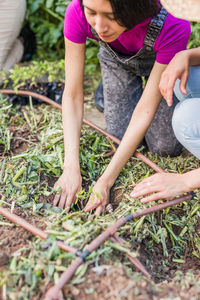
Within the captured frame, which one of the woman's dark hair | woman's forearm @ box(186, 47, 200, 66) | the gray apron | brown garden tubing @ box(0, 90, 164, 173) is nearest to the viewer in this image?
the woman's dark hair

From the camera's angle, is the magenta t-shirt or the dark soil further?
the magenta t-shirt

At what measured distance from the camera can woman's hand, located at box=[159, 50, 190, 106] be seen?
5.34 feet

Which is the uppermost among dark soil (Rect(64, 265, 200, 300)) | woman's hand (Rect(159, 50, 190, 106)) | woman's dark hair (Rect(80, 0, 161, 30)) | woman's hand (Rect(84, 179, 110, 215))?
woman's dark hair (Rect(80, 0, 161, 30))

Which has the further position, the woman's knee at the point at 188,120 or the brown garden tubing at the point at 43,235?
the woman's knee at the point at 188,120

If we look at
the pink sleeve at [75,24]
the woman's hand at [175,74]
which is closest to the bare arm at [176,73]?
the woman's hand at [175,74]

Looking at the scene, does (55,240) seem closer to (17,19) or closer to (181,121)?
(181,121)

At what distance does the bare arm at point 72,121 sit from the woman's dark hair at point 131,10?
509 millimetres

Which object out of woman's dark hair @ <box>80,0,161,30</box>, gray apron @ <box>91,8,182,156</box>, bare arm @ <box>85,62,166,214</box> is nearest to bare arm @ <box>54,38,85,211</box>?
bare arm @ <box>85,62,166,214</box>

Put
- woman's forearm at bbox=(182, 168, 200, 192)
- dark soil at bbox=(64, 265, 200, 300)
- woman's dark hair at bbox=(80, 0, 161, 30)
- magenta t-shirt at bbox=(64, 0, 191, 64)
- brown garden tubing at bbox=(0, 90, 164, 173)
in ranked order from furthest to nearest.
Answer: brown garden tubing at bbox=(0, 90, 164, 173)
magenta t-shirt at bbox=(64, 0, 191, 64)
woman's forearm at bbox=(182, 168, 200, 192)
woman's dark hair at bbox=(80, 0, 161, 30)
dark soil at bbox=(64, 265, 200, 300)

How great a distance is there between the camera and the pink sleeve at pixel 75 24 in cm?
188

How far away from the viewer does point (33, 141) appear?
228 cm

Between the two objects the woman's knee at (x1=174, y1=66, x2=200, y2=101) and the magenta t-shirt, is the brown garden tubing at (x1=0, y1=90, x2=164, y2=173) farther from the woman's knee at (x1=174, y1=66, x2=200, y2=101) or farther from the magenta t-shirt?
the magenta t-shirt

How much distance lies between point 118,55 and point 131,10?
2.08ft

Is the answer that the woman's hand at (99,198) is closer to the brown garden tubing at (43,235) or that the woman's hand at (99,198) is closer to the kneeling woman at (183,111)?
the kneeling woman at (183,111)
